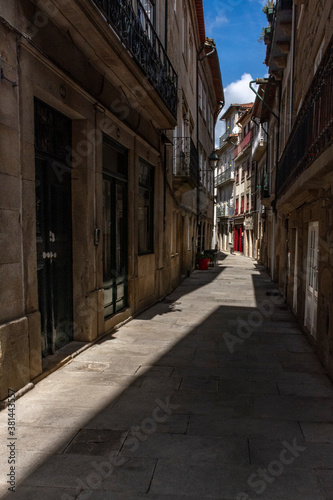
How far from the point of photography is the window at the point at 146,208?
8969mm

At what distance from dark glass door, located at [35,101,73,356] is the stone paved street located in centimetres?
56

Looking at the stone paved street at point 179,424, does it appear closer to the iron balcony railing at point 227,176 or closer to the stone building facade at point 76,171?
the stone building facade at point 76,171

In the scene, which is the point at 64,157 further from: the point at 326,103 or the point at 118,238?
the point at 326,103

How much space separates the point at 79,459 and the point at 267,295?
9.28 metres

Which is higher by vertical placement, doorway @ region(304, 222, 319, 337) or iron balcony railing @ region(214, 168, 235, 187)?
iron balcony railing @ region(214, 168, 235, 187)

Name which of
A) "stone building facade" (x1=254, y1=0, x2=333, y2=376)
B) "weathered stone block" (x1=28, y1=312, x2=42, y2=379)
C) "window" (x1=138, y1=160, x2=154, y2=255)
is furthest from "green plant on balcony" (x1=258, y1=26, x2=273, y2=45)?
"weathered stone block" (x1=28, y1=312, x2=42, y2=379)

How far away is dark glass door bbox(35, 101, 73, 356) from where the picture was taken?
485 centimetres

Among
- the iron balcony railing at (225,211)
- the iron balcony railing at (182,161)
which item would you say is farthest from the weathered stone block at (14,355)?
the iron balcony railing at (225,211)

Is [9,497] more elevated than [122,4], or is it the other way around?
[122,4]

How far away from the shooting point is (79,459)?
2.89 metres

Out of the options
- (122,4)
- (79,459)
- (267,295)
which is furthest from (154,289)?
(79,459)

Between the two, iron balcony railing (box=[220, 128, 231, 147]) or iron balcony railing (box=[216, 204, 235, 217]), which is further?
iron balcony railing (box=[220, 128, 231, 147])

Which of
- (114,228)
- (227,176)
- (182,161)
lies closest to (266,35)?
(182,161)

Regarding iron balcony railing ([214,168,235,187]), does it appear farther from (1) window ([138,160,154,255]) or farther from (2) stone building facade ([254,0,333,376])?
(1) window ([138,160,154,255])
